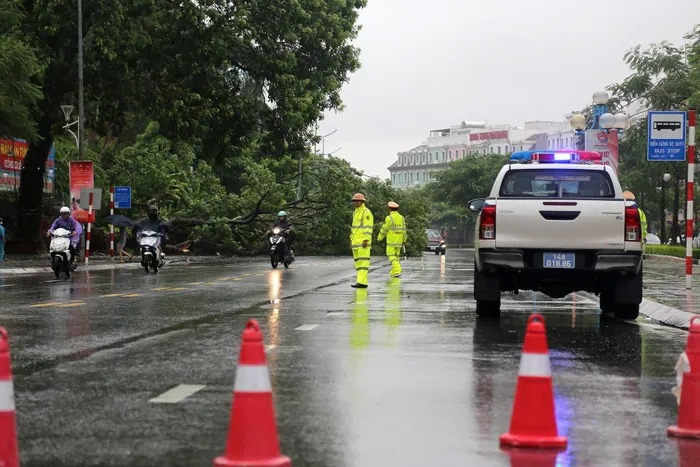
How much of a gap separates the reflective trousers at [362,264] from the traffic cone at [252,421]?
16448mm

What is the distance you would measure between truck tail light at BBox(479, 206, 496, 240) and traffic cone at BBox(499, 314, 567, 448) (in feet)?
26.7

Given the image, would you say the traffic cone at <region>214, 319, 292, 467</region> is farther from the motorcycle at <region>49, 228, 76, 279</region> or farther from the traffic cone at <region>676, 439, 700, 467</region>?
the motorcycle at <region>49, 228, 76, 279</region>

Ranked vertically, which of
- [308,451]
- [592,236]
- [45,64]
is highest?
[45,64]

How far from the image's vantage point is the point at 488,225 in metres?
15.1

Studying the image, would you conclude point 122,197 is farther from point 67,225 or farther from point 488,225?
point 488,225

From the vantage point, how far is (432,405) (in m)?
8.13

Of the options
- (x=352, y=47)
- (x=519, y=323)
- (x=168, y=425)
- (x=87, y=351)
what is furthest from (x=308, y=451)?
(x=352, y=47)

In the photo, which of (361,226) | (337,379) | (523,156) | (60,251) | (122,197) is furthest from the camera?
(122,197)

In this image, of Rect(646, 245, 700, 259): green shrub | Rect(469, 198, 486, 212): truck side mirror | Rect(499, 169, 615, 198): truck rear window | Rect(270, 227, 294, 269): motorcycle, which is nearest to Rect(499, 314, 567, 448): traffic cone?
Rect(499, 169, 615, 198): truck rear window

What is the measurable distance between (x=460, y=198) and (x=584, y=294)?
127 meters

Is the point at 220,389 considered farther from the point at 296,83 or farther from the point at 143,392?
the point at 296,83

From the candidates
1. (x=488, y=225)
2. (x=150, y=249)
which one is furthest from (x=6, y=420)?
(x=150, y=249)

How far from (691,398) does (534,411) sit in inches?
41.6

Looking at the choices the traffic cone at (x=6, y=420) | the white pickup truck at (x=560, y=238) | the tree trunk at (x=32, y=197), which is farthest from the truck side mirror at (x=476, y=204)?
the tree trunk at (x=32, y=197)
